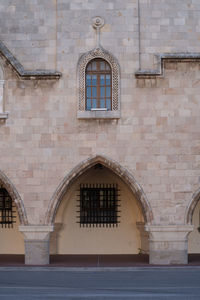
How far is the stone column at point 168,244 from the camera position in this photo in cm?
1432

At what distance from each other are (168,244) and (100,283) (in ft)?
11.6

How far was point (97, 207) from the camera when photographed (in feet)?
57.1

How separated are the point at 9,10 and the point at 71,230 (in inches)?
324

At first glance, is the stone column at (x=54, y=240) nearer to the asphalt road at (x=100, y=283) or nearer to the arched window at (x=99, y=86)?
the asphalt road at (x=100, y=283)

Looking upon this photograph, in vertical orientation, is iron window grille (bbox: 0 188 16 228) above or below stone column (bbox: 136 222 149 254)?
A: above

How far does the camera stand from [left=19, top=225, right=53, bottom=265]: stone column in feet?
47.1

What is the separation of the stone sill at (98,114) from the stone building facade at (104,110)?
0.03 metres

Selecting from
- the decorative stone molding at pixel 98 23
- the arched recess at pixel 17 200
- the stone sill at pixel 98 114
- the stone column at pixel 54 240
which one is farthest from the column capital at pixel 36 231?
the decorative stone molding at pixel 98 23

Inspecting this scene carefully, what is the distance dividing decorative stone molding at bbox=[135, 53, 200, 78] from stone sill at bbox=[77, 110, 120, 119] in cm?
145

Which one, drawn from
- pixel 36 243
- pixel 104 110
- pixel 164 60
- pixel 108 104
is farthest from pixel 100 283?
pixel 164 60

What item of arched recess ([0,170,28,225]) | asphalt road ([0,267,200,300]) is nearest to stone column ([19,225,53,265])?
arched recess ([0,170,28,225])

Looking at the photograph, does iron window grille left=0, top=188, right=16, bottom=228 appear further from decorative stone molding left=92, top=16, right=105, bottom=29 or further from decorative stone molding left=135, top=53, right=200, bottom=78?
decorative stone molding left=92, top=16, right=105, bottom=29

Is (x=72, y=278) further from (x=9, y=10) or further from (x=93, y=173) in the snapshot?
(x=9, y=10)

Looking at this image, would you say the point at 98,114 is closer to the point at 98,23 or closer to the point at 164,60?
the point at 164,60
